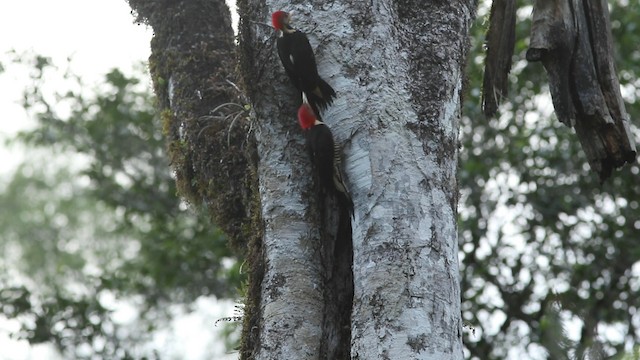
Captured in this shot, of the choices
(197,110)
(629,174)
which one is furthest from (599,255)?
(197,110)

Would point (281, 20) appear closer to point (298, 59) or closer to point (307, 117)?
point (298, 59)

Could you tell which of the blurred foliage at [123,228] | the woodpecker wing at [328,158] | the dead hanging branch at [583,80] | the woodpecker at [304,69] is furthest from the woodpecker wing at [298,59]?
the blurred foliage at [123,228]

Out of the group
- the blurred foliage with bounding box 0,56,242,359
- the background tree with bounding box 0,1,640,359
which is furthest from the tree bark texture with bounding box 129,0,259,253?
the blurred foliage with bounding box 0,56,242,359

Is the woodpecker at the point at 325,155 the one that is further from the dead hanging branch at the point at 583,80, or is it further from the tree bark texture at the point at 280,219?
the dead hanging branch at the point at 583,80

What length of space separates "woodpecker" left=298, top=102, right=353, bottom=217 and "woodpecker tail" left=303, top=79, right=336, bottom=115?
0.03m

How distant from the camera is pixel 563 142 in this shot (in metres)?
7.86

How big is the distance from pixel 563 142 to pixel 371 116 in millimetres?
4371

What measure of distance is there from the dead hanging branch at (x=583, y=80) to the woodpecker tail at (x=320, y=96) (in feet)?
3.08

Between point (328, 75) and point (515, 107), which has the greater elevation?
point (515, 107)

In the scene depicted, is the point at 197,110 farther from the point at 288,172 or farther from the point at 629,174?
the point at 629,174

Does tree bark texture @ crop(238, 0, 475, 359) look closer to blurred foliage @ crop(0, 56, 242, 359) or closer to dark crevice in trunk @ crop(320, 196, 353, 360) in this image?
dark crevice in trunk @ crop(320, 196, 353, 360)

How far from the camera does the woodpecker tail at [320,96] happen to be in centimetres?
390

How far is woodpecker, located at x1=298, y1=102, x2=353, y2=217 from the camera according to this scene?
377 cm

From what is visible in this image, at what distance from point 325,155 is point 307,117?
210 mm
